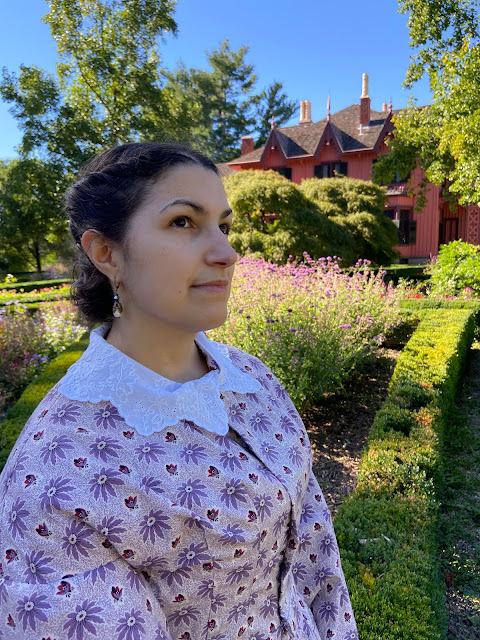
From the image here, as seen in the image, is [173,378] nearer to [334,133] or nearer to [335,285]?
[335,285]

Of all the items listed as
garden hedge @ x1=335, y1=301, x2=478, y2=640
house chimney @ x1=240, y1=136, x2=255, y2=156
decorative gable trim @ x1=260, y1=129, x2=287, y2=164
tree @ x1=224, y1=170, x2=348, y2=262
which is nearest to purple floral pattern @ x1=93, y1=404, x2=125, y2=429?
garden hedge @ x1=335, y1=301, x2=478, y2=640

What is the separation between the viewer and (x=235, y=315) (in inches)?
261

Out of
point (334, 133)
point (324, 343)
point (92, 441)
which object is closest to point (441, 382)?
point (324, 343)

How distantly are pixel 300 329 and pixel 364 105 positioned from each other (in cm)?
2833

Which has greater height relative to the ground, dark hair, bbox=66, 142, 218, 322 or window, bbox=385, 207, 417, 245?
dark hair, bbox=66, 142, 218, 322

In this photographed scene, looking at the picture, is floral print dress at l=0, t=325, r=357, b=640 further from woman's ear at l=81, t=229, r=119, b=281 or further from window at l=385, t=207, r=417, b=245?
window at l=385, t=207, r=417, b=245

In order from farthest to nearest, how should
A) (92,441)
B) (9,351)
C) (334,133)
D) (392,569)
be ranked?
(334,133) < (9,351) < (392,569) < (92,441)

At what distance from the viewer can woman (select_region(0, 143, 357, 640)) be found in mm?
921

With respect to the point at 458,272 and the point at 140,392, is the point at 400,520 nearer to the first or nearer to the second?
the point at 140,392

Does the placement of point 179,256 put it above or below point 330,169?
below

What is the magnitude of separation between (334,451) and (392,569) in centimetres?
260

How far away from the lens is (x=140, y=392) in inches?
45.6

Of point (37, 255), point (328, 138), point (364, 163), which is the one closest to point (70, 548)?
point (364, 163)

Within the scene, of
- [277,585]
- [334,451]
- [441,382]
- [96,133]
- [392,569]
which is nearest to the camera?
[277,585]
